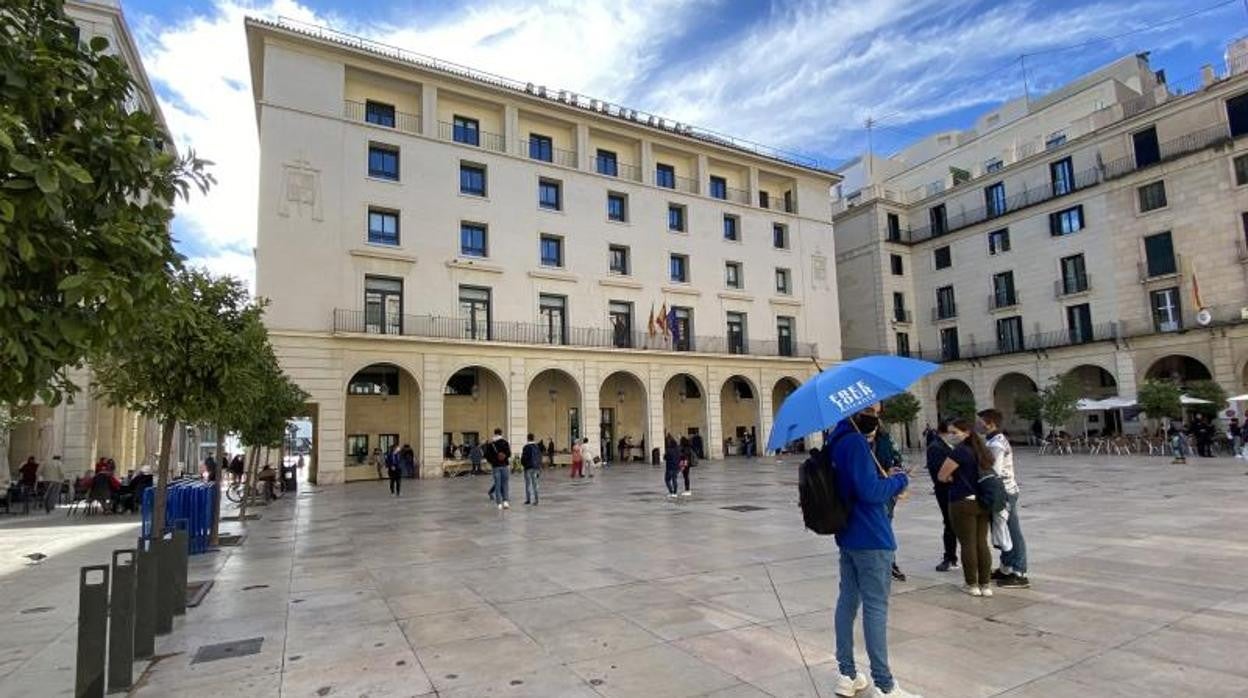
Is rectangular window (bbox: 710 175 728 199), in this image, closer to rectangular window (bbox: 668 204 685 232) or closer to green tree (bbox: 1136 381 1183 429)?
rectangular window (bbox: 668 204 685 232)

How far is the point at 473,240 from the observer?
99.4ft

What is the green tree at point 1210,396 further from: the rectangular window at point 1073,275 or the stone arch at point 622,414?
the stone arch at point 622,414

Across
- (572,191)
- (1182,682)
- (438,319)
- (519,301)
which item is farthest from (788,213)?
(1182,682)

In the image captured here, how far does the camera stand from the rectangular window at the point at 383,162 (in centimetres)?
2841

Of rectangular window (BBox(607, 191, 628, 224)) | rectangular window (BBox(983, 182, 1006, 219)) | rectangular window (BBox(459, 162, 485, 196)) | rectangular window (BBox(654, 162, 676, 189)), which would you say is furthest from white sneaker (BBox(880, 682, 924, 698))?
rectangular window (BBox(983, 182, 1006, 219))

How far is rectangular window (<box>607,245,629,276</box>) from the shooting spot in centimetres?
3416

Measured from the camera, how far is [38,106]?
10.1 ft

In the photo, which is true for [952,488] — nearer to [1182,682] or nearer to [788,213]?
[1182,682]

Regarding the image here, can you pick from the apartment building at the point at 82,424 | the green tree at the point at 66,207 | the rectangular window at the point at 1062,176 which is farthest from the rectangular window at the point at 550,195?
the green tree at the point at 66,207

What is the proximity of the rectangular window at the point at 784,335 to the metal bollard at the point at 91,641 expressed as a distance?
35943 mm

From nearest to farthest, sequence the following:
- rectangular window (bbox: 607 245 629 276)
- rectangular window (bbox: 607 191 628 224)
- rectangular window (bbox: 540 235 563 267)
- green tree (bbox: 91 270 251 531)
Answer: green tree (bbox: 91 270 251 531), rectangular window (bbox: 540 235 563 267), rectangular window (bbox: 607 245 629 276), rectangular window (bbox: 607 191 628 224)

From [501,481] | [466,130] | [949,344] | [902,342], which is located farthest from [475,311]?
[949,344]

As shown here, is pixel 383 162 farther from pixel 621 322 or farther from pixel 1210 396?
pixel 1210 396

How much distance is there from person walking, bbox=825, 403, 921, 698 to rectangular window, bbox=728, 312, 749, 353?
107ft
